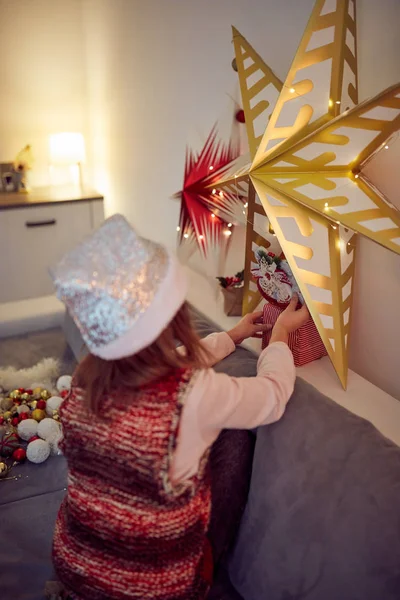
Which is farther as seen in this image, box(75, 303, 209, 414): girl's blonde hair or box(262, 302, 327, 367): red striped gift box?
box(262, 302, 327, 367): red striped gift box

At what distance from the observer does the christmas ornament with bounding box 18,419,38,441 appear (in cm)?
159

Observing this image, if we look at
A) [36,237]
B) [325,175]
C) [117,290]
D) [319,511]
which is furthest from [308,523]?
[36,237]

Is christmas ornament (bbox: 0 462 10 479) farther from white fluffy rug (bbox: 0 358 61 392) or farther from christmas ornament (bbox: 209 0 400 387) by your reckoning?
christmas ornament (bbox: 209 0 400 387)

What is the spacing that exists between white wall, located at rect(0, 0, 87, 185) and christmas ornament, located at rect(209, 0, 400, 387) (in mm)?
2380

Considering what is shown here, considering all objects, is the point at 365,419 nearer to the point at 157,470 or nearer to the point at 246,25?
the point at 157,470

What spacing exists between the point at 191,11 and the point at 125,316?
1580 mm

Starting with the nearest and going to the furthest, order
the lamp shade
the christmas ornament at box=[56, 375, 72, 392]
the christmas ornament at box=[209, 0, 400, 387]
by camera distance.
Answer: the christmas ornament at box=[209, 0, 400, 387]
the christmas ornament at box=[56, 375, 72, 392]
the lamp shade

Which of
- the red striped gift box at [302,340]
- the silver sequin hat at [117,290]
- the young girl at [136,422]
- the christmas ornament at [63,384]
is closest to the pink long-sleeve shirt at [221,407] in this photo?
the young girl at [136,422]

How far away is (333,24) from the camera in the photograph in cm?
118

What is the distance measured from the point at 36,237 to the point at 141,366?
2.42m

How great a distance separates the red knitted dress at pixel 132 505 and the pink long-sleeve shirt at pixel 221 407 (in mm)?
24

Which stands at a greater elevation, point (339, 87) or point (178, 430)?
point (339, 87)

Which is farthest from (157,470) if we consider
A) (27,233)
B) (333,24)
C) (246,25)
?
(27,233)

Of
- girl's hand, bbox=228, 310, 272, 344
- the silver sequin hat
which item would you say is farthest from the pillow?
the silver sequin hat
